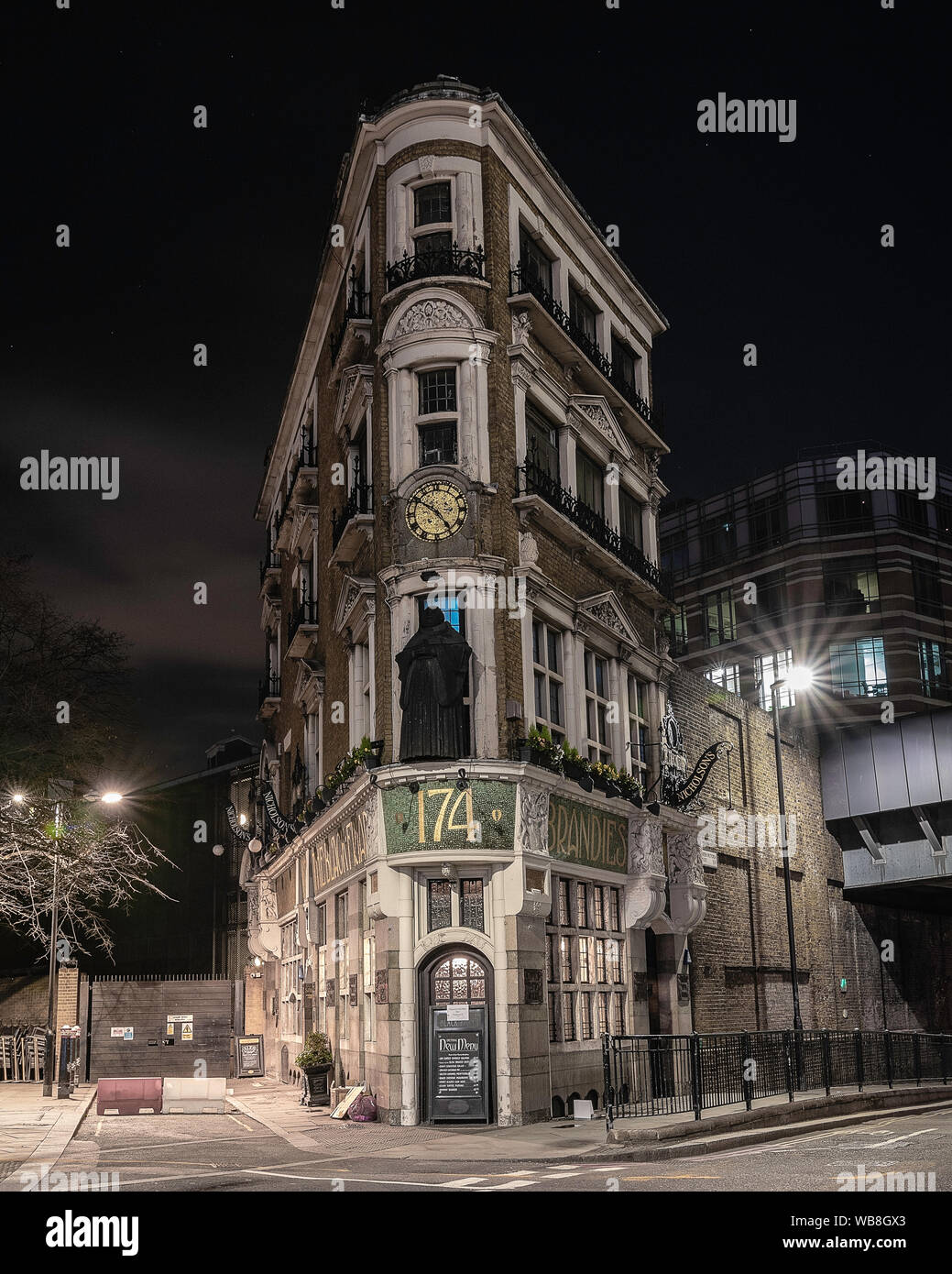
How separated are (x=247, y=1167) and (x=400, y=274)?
54.4 ft

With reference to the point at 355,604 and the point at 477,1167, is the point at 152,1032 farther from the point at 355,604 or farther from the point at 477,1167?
the point at 477,1167

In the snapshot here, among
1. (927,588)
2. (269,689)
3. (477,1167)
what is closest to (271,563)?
(269,689)

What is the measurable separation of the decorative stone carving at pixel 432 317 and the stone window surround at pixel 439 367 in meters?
0.02

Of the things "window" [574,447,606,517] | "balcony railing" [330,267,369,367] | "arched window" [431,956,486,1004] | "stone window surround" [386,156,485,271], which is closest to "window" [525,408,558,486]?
"window" [574,447,606,517]

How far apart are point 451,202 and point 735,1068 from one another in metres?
17.3

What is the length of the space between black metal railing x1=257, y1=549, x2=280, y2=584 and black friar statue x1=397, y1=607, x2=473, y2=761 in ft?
67.0

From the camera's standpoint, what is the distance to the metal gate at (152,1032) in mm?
31969

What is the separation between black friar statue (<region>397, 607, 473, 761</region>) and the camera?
21.7 m

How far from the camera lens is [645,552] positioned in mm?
31547

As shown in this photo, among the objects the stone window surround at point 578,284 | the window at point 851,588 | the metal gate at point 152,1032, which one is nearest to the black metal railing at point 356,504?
the stone window surround at point 578,284

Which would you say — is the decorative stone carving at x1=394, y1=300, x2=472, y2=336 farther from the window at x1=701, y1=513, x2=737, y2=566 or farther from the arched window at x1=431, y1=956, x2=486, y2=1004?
the window at x1=701, y1=513, x2=737, y2=566

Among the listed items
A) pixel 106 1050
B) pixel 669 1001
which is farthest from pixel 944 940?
pixel 106 1050

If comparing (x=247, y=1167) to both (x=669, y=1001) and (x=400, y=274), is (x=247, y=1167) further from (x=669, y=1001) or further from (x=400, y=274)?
(x=400, y=274)
